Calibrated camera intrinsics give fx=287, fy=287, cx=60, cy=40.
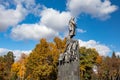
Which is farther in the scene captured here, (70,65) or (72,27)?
(72,27)

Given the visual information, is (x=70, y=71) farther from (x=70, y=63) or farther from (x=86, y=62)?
(x=86, y=62)

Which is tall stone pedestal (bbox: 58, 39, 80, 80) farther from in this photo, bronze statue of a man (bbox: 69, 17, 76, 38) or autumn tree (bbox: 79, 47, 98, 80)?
autumn tree (bbox: 79, 47, 98, 80)

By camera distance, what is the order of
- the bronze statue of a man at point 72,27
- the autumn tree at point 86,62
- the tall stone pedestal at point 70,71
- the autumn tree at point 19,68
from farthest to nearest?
the autumn tree at point 19,68 → the autumn tree at point 86,62 → the bronze statue of a man at point 72,27 → the tall stone pedestal at point 70,71

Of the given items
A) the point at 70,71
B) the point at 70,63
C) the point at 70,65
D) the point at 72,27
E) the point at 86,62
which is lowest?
the point at 70,71

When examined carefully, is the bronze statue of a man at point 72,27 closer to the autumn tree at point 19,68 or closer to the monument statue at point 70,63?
the monument statue at point 70,63

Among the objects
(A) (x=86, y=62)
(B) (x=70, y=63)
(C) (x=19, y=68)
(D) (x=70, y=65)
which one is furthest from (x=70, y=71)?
(C) (x=19, y=68)

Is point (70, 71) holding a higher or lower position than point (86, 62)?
lower

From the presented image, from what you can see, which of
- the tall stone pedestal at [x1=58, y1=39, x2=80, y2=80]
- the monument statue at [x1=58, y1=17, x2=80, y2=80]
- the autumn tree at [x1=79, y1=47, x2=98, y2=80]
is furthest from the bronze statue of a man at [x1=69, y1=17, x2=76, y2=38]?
the autumn tree at [x1=79, y1=47, x2=98, y2=80]

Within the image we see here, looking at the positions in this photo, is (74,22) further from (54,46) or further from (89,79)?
(89,79)

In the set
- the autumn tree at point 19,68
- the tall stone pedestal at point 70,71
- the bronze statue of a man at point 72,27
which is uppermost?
the autumn tree at point 19,68

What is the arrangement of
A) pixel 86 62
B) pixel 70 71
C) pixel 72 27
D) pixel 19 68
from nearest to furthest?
pixel 70 71
pixel 72 27
pixel 86 62
pixel 19 68

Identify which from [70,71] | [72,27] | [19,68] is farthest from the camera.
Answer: [19,68]

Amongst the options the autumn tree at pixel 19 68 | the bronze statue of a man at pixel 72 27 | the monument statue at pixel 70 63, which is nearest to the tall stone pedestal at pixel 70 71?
the monument statue at pixel 70 63

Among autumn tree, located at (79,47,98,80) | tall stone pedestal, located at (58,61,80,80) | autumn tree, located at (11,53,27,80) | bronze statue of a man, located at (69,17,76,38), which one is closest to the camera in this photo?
tall stone pedestal, located at (58,61,80,80)
